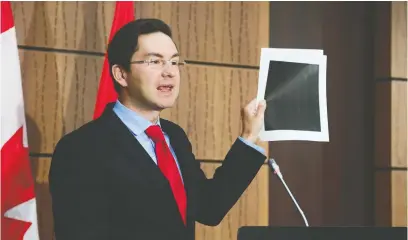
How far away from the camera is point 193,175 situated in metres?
1.78

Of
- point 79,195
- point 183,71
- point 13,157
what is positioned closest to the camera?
point 79,195

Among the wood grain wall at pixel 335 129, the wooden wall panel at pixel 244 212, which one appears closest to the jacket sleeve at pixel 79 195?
the wooden wall panel at pixel 244 212

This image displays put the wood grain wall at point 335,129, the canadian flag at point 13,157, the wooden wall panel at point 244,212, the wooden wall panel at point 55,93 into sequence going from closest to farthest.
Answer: the canadian flag at point 13,157 → the wooden wall panel at point 55,93 → the wooden wall panel at point 244,212 → the wood grain wall at point 335,129

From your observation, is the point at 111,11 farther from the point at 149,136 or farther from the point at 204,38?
the point at 149,136

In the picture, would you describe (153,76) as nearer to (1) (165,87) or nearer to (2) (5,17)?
(1) (165,87)

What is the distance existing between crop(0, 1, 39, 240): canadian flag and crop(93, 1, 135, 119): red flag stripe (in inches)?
10.6

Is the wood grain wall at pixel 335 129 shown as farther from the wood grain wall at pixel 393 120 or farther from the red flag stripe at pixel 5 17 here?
the red flag stripe at pixel 5 17

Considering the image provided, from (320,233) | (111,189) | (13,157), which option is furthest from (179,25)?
(320,233)

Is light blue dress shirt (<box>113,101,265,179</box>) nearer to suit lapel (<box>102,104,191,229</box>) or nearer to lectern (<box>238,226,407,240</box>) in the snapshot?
suit lapel (<box>102,104,191,229</box>)

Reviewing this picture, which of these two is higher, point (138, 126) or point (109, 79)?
point (109, 79)

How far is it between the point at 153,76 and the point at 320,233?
61 cm

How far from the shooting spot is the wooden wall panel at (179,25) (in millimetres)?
2488

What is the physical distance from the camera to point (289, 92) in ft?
5.76

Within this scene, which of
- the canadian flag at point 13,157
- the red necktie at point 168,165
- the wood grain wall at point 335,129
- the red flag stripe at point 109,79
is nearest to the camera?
the red necktie at point 168,165
